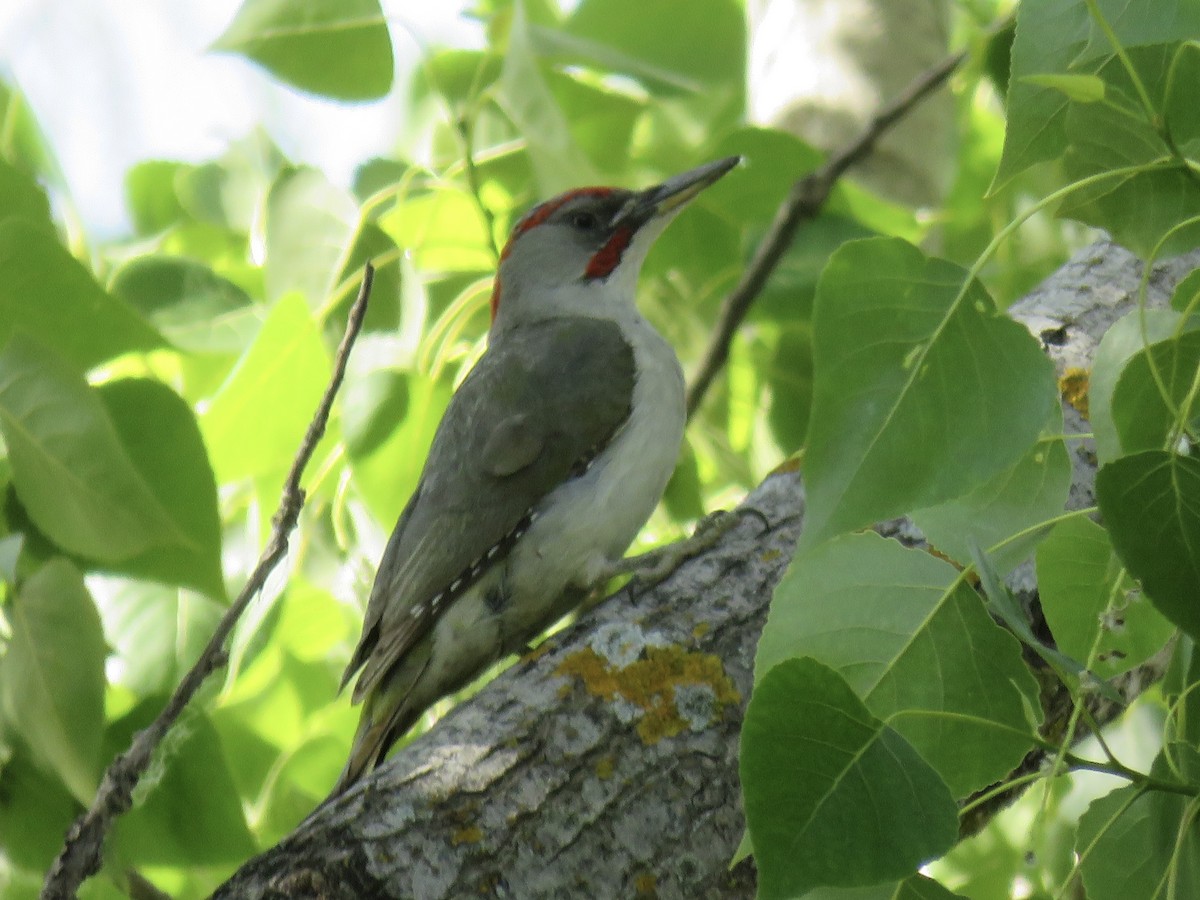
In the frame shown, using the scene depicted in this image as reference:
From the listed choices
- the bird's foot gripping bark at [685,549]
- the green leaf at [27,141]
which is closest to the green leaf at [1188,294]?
the bird's foot gripping bark at [685,549]

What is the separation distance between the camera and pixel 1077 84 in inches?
54.9

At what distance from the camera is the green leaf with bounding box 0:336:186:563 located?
85.9 inches

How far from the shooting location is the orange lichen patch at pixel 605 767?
2.02 metres

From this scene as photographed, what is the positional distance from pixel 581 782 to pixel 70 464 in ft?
3.38

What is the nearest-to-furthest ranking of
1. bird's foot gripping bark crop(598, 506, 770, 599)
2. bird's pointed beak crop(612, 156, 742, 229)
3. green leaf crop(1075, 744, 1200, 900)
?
1. green leaf crop(1075, 744, 1200, 900)
2. bird's foot gripping bark crop(598, 506, 770, 599)
3. bird's pointed beak crop(612, 156, 742, 229)

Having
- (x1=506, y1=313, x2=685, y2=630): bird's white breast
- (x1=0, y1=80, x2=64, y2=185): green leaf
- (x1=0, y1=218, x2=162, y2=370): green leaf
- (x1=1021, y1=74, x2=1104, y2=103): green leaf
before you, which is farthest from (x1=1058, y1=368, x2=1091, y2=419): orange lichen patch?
(x1=0, y1=80, x2=64, y2=185): green leaf

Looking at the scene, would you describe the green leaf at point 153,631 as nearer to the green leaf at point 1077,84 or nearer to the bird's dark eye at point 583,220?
the bird's dark eye at point 583,220

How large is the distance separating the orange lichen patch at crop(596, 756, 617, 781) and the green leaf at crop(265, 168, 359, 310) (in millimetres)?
1545

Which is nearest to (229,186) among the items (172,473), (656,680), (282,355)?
(282,355)

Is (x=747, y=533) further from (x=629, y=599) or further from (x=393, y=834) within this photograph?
(x=393, y=834)

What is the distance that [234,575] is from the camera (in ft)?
11.4

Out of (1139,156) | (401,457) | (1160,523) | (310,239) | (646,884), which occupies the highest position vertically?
(1139,156)

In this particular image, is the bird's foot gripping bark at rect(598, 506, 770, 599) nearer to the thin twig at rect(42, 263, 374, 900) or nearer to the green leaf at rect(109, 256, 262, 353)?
the thin twig at rect(42, 263, 374, 900)

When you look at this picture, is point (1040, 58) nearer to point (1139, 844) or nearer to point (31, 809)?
point (1139, 844)
